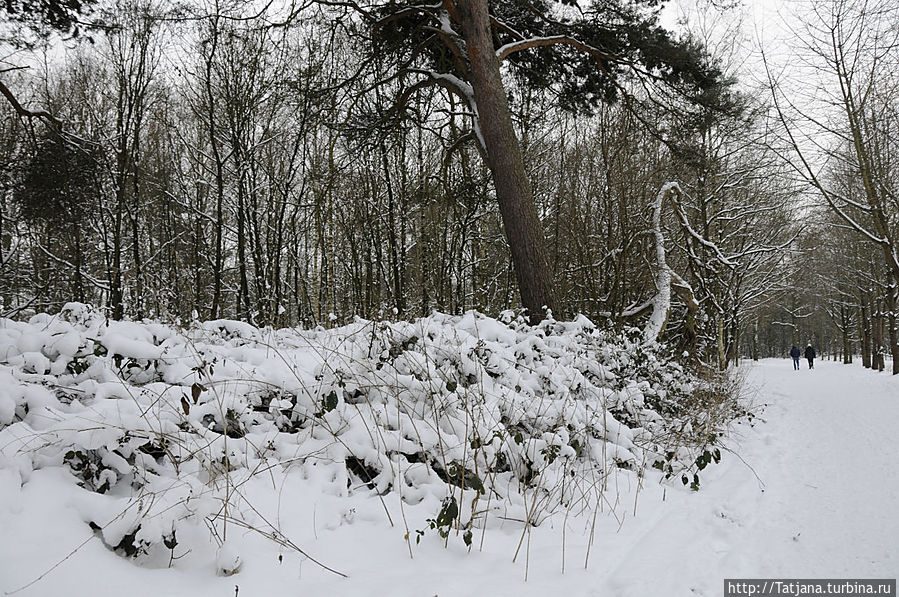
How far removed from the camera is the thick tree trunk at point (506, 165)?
6816 mm

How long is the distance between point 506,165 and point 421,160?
772 cm

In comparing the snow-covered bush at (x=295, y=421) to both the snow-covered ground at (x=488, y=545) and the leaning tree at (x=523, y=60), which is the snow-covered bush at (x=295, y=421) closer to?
the snow-covered ground at (x=488, y=545)

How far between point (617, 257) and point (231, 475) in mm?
9082

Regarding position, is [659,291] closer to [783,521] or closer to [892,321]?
[783,521]

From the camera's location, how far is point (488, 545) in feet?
8.86

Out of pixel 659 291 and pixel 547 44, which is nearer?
pixel 547 44

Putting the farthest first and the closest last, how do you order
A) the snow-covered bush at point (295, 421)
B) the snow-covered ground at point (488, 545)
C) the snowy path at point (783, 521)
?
the snowy path at point (783, 521)
the snow-covered bush at point (295, 421)
the snow-covered ground at point (488, 545)

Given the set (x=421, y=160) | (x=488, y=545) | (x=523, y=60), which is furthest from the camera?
(x=421, y=160)

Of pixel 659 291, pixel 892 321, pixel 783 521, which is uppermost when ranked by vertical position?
pixel 659 291

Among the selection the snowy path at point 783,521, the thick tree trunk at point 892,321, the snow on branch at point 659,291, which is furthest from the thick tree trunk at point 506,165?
the thick tree trunk at point 892,321

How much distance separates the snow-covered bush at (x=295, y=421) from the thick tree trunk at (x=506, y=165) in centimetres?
200

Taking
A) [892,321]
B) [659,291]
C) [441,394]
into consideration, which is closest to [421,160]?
[659,291]

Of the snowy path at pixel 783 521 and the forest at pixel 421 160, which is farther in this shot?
the forest at pixel 421 160

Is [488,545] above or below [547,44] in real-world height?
below
